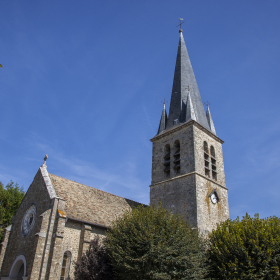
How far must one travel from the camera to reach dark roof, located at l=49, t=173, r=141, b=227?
16.9m

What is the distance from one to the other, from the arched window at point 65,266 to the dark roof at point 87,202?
2.03 metres

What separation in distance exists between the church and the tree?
0.91 metres

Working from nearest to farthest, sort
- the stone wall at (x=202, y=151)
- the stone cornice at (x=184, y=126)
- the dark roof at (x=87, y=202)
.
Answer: the dark roof at (x=87, y=202) → the stone wall at (x=202, y=151) → the stone cornice at (x=184, y=126)

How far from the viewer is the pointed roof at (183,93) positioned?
78.0ft

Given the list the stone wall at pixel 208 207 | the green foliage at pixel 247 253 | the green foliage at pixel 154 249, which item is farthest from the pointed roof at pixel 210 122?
the green foliage at pixel 154 249

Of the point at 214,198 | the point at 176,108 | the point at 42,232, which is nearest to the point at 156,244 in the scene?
the point at 42,232

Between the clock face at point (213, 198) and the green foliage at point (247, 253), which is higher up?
the clock face at point (213, 198)

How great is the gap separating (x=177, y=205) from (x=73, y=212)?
723 cm

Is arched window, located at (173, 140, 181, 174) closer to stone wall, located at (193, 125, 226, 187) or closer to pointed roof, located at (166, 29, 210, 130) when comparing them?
stone wall, located at (193, 125, 226, 187)

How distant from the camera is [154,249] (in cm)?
1295

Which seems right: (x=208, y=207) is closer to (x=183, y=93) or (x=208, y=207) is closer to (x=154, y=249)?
(x=154, y=249)

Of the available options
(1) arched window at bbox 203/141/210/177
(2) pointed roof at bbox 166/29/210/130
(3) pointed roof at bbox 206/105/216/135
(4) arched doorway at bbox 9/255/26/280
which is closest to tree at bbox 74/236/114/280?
(4) arched doorway at bbox 9/255/26/280

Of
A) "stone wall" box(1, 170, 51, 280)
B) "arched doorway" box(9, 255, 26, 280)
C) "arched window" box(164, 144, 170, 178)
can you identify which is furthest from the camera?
"arched window" box(164, 144, 170, 178)

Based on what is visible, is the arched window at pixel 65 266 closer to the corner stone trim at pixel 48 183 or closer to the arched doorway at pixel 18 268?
the arched doorway at pixel 18 268
